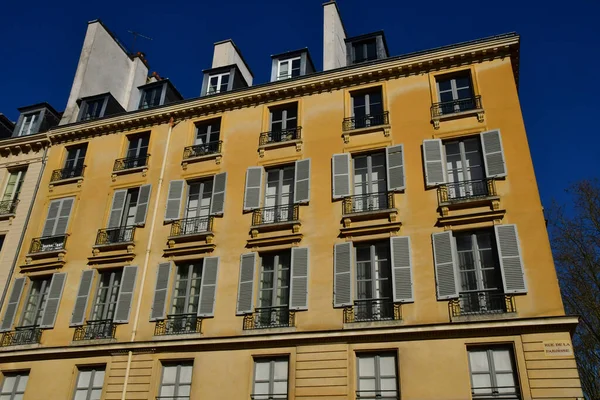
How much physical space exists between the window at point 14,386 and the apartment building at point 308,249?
0.04 meters

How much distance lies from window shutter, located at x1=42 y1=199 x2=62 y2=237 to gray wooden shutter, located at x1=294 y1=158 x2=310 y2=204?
9072 millimetres

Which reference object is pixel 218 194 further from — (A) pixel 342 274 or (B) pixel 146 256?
(A) pixel 342 274

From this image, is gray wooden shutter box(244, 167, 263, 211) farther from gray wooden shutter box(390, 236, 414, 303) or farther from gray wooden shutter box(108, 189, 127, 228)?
gray wooden shutter box(108, 189, 127, 228)

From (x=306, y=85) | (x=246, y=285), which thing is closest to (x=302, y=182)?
(x=246, y=285)

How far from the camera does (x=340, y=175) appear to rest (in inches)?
628

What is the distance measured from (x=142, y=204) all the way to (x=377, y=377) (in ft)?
32.0

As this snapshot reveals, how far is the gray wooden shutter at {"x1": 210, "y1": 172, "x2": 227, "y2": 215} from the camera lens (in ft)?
55.4

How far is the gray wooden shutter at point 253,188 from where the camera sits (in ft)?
54.2

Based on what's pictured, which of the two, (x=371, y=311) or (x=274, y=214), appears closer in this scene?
(x=371, y=311)

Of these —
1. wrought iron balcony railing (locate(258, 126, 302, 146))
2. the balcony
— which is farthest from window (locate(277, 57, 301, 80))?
the balcony

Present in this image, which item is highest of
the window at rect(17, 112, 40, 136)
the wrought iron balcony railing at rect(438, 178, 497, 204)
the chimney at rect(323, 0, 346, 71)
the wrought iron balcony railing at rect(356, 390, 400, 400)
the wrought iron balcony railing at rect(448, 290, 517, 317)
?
Answer: the chimney at rect(323, 0, 346, 71)

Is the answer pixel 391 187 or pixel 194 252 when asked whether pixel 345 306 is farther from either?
pixel 194 252

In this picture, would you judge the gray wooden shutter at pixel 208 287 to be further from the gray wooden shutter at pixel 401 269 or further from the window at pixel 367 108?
the window at pixel 367 108

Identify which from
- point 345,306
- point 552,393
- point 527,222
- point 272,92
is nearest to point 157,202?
point 272,92
